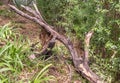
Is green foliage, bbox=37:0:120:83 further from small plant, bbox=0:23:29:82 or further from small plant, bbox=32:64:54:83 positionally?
small plant, bbox=0:23:29:82

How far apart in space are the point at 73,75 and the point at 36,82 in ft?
3.06

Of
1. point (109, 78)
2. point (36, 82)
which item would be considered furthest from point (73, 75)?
point (36, 82)

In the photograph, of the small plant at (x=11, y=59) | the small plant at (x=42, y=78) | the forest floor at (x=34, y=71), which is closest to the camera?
the small plant at (x=42, y=78)

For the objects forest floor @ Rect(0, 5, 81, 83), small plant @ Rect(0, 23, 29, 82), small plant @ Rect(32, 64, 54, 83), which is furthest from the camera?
forest floor @ Rect(0, 5, 81, 83)

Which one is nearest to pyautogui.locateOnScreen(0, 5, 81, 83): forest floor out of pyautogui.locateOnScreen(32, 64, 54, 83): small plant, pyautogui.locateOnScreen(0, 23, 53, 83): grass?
pyautogui.locateOnScreen(0, 23, 53, 83): grass

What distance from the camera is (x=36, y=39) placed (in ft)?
18.3

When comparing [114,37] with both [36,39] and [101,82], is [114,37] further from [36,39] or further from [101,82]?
[36,39]

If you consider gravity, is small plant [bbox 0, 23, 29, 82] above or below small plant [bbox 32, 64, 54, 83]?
above

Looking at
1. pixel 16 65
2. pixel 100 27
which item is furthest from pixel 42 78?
pixel 100 27

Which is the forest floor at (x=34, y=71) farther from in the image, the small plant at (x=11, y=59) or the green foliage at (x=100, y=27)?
the green foliage at (x=100, y=27)

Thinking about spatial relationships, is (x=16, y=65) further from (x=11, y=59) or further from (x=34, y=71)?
(x=34, y=71)

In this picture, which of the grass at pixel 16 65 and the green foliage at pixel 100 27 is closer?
the grass at pixel 16 65

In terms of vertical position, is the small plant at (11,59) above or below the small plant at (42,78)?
above

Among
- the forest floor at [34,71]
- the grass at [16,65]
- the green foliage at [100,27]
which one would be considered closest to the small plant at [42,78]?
the grass at [16,65]
